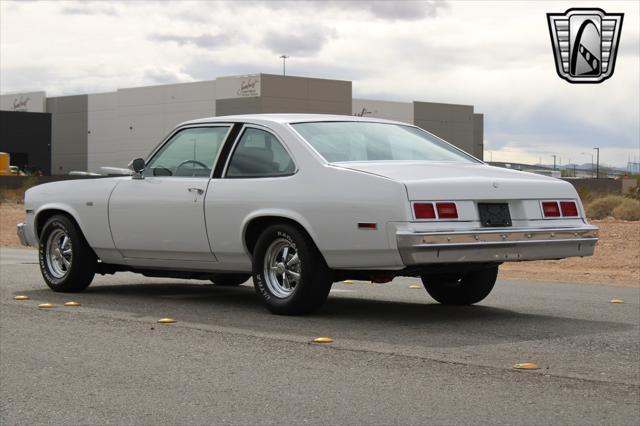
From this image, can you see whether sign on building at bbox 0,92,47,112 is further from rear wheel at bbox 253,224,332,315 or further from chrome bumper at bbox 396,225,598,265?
chrome bumper at bbox 396,225,598,265

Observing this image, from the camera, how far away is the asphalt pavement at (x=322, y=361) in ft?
19.4

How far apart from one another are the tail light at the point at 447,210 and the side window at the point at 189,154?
245 cm

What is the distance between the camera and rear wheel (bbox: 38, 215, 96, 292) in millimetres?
10969

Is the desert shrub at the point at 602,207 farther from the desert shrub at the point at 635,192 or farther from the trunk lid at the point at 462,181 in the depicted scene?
the trunk lid at the point at 462,181

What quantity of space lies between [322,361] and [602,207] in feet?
84.9

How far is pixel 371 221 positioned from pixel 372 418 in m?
2.80

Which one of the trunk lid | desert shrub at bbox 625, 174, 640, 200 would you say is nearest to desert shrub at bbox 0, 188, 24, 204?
desert shrub at bbox 625, 174, 640, 200

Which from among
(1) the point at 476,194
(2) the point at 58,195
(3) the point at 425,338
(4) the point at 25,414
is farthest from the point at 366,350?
(2) the point at 58,195

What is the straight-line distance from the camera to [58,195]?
11258 millimetres

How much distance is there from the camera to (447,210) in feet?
27.1

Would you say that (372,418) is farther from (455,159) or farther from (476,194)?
(455,159)

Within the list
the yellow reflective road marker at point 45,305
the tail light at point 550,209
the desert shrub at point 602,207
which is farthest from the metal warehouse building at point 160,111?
the tail light at point 550,209

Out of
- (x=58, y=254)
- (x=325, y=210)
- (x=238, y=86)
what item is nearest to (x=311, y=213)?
(x=325, y=210)

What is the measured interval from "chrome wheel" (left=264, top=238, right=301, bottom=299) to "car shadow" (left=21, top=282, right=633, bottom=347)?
9.0 inches
